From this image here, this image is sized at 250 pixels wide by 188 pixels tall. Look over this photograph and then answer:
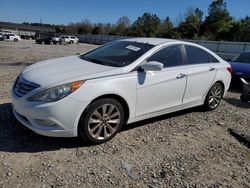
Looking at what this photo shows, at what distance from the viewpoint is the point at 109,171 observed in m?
3.12

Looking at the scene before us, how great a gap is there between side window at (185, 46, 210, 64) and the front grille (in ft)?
9.42

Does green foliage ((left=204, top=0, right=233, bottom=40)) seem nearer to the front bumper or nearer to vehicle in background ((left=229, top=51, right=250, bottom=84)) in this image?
vehicle in background ((left=229, top=51, right=250, bottom=84))

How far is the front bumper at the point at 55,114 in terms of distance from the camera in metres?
3.20

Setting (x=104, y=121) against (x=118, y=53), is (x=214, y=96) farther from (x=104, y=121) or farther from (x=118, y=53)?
(x=104, y=121)

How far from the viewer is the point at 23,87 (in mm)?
3477

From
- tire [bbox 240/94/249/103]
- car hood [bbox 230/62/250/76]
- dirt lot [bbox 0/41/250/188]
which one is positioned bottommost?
dirt lot [bbox 0/41/250/188]

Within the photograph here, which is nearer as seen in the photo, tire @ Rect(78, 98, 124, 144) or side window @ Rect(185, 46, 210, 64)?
tire @ Rect(78, 98, 124, 144)

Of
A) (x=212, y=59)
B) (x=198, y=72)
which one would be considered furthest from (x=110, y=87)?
(x=212, y=59)

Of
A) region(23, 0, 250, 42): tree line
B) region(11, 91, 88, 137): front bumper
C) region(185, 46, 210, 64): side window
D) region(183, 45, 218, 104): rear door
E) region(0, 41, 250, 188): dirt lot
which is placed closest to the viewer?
region(0, 41, 250, 188): dirt lot

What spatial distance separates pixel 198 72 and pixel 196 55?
0.41m

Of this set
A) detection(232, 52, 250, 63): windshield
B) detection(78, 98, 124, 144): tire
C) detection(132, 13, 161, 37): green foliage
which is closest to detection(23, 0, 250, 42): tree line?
detection(132, 13, 161, 37): green foliage

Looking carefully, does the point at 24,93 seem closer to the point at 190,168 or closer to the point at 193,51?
the point at 190,168

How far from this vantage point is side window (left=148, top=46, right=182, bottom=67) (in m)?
4.27

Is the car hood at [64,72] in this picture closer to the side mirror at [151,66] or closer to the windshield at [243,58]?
the side mirror at [151,66]
